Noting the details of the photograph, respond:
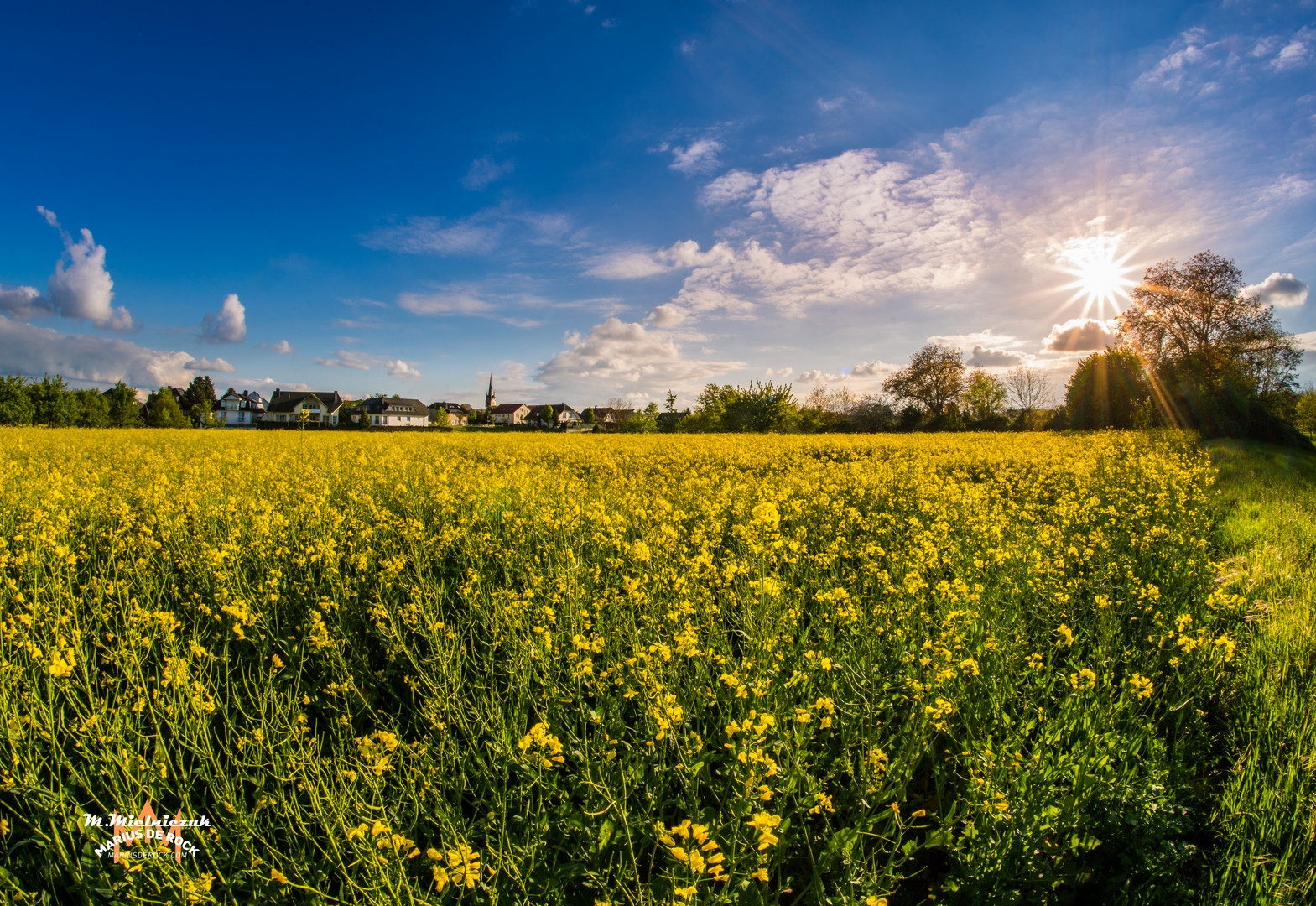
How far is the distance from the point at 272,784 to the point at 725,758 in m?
2.26

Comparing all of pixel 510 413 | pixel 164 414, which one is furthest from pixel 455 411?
pixel 164 414

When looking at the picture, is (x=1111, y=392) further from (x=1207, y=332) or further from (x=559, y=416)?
(x=559, y=416)

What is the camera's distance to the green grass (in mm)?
1979

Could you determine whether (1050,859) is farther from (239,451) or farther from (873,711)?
(239,451)

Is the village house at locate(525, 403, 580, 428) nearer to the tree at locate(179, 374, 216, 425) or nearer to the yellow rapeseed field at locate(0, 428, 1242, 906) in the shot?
the tree at locate(179, 374, 216, 425)

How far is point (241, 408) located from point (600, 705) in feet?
411

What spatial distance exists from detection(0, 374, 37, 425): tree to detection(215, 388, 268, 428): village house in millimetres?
51598

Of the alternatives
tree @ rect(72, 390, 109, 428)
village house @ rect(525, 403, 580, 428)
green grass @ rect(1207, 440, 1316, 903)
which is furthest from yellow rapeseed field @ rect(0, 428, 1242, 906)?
village house @ rect(525, 403, 580, 428)

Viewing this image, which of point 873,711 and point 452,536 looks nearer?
point 873,711

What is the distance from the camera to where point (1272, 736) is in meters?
2.73

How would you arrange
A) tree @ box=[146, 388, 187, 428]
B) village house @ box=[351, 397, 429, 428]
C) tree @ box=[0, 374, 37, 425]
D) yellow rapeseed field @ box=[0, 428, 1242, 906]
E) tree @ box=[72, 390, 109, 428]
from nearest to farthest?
1. yellow rapeseed field @ box=[0, 428, 1242, 906]
2. tree @ box=[0, 374, 37, 425]
3. tree @ box=[72, 390, 109, 428]
4. tree @ box=[146, 388, 187, 428]
5. village house @ box=[351, 397, 429, 428]

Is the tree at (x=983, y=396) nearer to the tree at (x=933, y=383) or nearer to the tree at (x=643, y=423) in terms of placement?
the tree at (x=933, y=383)

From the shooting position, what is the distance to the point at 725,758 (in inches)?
Result: 99.7

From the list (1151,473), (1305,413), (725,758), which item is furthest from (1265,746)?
(1305,413)
